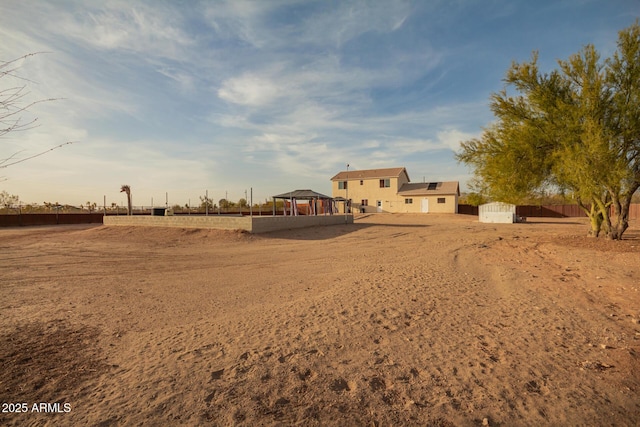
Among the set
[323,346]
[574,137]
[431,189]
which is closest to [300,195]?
[574,137]

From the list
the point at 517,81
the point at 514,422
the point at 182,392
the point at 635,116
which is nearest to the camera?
the point at 514,422

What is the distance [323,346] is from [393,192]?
40.2 metres

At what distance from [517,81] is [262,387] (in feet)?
48.9

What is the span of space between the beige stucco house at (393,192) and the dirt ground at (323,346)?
32034 mm

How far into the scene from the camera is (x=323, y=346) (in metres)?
3.79

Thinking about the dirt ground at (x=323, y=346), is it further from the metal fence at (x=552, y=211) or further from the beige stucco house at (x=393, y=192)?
the metal fence at (x=552, y=211)

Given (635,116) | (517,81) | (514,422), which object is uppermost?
(517,81)

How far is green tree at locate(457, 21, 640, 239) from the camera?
34.2 ft

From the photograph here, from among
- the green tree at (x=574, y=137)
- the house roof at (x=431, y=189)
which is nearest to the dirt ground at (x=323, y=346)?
the green tree at (x=574, y=137)

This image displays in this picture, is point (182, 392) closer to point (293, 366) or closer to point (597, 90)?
point (293, 366)

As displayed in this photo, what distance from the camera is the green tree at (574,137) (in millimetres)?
10438

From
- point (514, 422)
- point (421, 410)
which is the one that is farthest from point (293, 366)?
point (514, 422)

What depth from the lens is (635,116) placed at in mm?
10641

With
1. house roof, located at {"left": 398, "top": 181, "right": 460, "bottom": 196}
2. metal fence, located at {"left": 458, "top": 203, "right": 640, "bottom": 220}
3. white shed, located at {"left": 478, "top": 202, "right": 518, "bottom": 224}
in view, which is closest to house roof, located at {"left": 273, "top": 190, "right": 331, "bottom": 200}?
white shed, located at {"left": 478, "top": 202, "right": 518, "bottom": 224}
